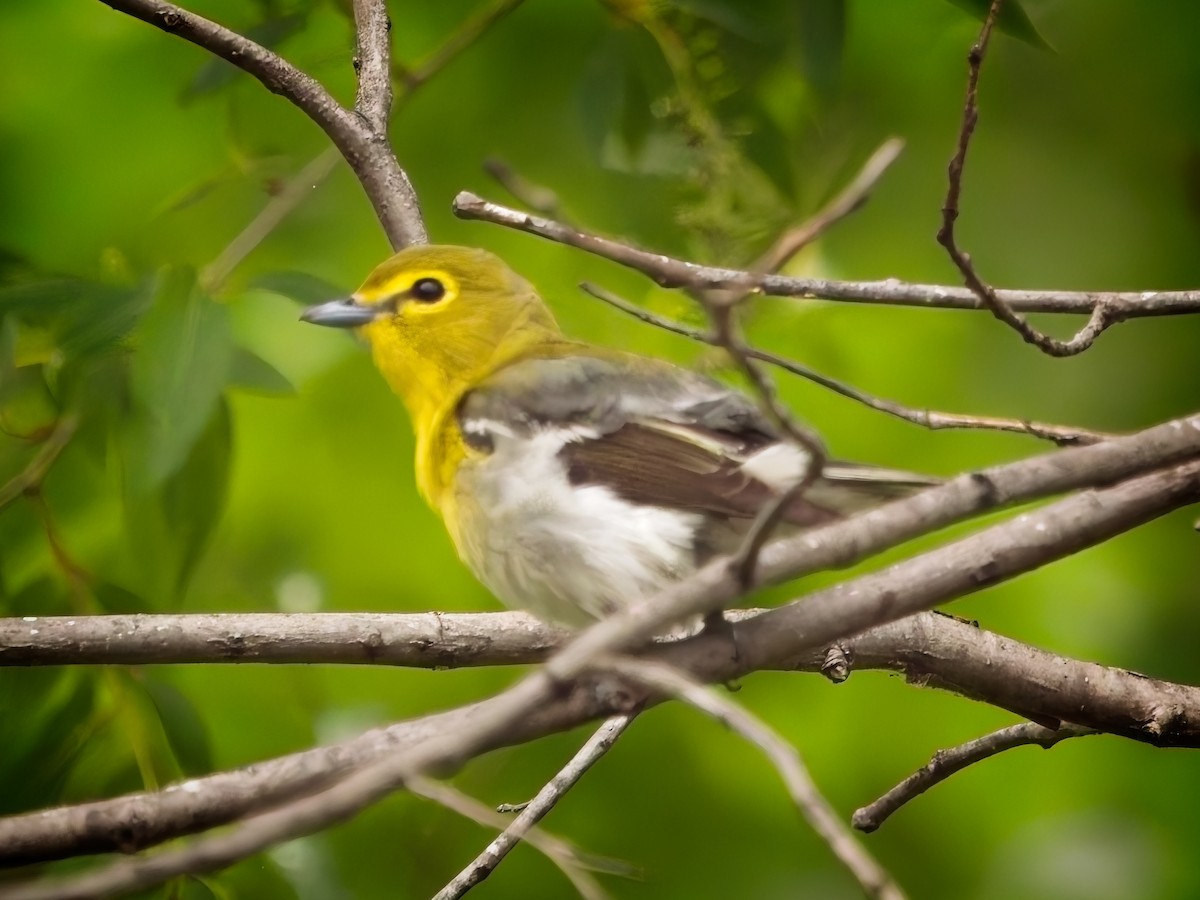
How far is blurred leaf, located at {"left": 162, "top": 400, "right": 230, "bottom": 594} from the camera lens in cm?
161

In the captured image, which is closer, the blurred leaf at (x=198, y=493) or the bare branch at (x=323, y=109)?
the blurred leaf at (x=198, y=493)

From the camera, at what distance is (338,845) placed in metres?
2.09

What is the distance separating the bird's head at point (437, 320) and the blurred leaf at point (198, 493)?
0.27 m

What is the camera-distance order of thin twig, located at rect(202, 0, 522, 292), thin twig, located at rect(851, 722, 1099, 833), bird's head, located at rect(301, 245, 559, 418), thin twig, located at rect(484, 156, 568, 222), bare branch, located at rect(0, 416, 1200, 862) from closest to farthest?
1. thin twig, located at rect(484, 156, 568, 222)
2. bare branch, located at rect(0, 416, 1200, 862)
3. thin twig, located at rect(851, 722, 1099, 833)
4. bird's head, located at rect(301, 245, 559, 418)
5. thin twig, located at rect(202, 0, 522, 292)

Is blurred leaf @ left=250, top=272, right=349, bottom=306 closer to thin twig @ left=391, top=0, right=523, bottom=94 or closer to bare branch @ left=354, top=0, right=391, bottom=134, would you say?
bare branch @ left=354, top=0, right=391, bottom=134

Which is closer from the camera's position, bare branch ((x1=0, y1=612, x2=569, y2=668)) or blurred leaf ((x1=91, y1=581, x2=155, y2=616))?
bare branch ((x1=0, y1=612, x2=569, y2=668))

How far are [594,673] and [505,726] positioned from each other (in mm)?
318

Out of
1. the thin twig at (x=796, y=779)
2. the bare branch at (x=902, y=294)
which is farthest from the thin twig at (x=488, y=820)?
the bare branch at (x=902, y=294)

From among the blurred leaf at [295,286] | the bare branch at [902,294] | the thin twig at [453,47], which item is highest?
the thin twig at [453,47]

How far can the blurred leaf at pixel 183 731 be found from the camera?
5.24 ft

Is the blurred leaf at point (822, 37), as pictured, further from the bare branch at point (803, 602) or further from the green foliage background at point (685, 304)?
the bare branch at point (803, 602)

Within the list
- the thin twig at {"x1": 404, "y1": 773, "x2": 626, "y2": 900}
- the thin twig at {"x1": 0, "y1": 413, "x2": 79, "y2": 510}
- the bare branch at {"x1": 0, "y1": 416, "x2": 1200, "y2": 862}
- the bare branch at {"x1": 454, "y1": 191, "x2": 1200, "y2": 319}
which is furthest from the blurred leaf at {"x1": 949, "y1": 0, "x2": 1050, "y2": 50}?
the thin twig at {"x1": 0, "y1": 413, "x2": 79, "y2": 510}

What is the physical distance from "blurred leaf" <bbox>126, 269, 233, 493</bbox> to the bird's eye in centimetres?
40

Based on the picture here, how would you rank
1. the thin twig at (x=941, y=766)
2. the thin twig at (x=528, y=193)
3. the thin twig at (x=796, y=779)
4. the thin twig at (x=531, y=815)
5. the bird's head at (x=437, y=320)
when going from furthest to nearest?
1. the bird's head at (x=437, y=320)
2. the thin twig at (x=941, y=766)
3. the thin twig at (x=531, y=815)
4. the thin twig at (x=528, y=193)
5. the thin twig at (x=796, y=779)
